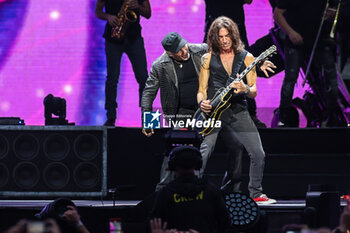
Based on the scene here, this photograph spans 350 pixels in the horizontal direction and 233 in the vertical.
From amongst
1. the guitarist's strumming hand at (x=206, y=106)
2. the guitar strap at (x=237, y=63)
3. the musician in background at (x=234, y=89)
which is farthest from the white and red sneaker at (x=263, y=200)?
the guitar strap at (x=237, y=63)

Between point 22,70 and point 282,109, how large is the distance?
317 cm

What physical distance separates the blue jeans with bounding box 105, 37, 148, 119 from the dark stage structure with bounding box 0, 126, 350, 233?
82cm

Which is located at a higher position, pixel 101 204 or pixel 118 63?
pixel 118 63

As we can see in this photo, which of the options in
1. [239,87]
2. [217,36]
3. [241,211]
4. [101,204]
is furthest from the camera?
[217,36]

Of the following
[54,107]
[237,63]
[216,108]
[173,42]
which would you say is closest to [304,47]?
[237,63]

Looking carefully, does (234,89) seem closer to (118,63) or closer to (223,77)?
(223,77)

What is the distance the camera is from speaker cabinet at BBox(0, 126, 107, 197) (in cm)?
644

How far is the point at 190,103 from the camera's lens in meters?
6.84

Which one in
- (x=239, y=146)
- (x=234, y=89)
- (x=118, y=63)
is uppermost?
(x=118, y=63)

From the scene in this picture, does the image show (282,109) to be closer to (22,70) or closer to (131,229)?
(131,229)

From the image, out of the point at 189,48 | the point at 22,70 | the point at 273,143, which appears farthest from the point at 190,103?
the point at 22,70

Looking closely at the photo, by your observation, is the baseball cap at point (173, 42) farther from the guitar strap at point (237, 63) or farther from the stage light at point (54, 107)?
the stage light at point (54, 107)

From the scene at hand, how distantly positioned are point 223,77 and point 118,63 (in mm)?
1530

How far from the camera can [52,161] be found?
6465mm
